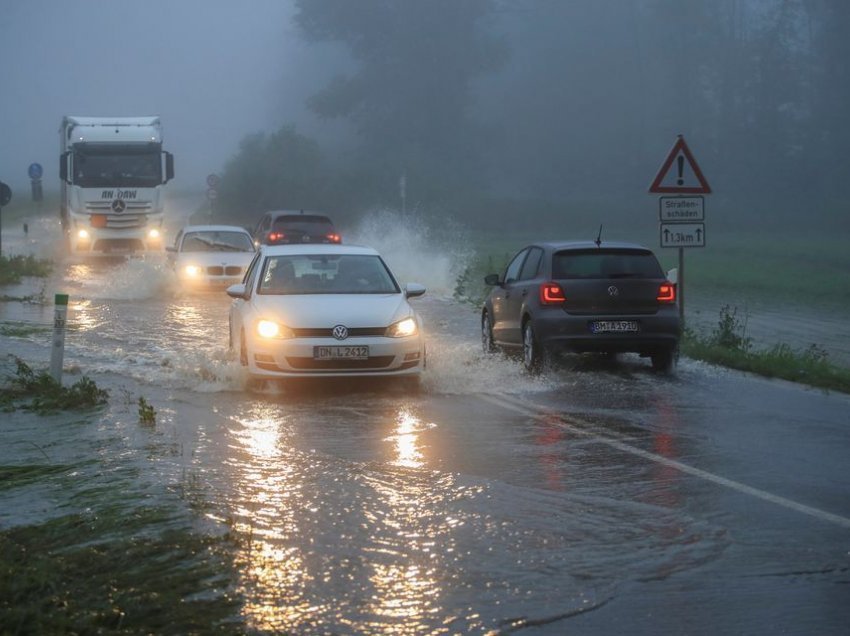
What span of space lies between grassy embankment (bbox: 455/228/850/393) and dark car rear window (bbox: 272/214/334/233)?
163 inches

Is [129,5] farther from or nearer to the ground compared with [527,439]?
farther from the ground

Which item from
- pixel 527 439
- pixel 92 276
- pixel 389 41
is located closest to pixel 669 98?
pixel 389 41

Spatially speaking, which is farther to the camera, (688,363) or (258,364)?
(688,363)

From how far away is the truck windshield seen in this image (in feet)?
132

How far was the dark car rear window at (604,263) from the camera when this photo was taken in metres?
16.3

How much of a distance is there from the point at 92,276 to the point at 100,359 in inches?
Result: 803

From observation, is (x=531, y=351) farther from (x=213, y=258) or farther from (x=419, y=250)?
(x=419, y=250)

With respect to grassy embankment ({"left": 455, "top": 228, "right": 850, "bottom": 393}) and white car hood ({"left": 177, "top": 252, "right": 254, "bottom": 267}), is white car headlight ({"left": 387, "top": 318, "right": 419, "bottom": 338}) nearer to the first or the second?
grassy embankment ({"left": 455, "top": 228, "right": 850, "bottom": 393})

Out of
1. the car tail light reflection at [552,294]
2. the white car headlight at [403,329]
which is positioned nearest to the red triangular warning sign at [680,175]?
the car tail light reflection at [552,294]

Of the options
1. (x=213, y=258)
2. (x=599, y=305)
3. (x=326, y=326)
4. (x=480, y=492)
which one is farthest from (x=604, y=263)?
(x=213, y=258)

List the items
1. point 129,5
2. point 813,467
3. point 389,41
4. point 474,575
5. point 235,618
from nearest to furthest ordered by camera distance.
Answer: point 235,618
point 474,575
point 813,467
point 389,41
point 129,5

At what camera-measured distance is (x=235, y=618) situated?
229 inches

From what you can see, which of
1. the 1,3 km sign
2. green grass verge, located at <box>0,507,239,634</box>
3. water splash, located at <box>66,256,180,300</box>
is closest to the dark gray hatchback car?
the 1,3 km sign

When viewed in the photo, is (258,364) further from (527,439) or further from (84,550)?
(84,550)
